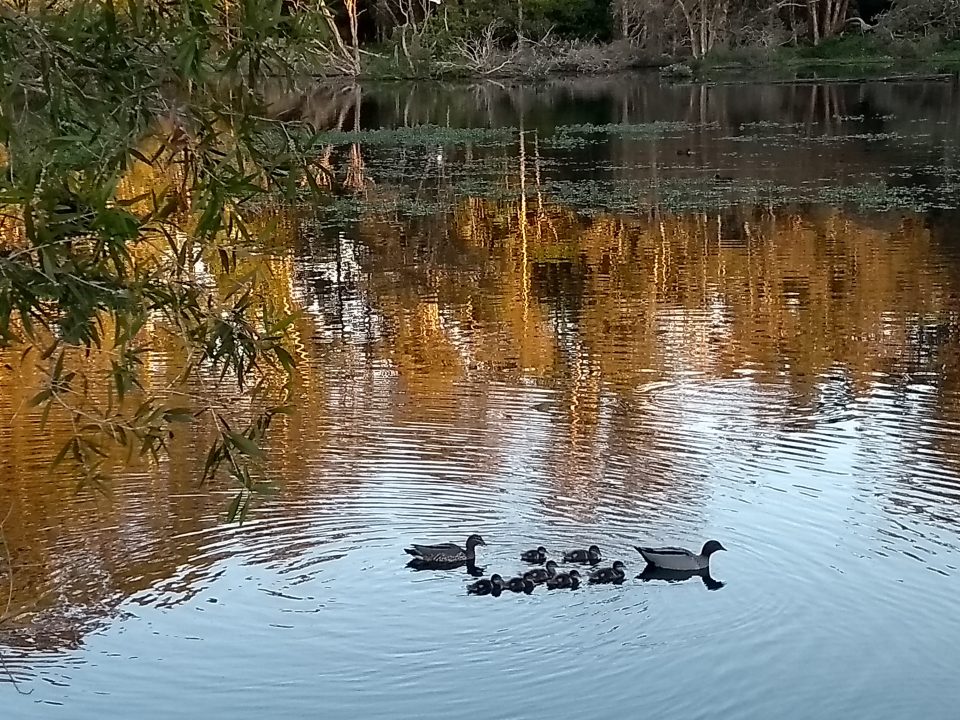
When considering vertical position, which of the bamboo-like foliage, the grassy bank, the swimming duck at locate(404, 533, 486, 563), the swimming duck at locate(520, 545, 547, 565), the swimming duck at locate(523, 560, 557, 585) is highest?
the grassy bank

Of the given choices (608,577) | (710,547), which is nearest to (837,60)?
(710,547)

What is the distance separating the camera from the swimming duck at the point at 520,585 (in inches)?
276

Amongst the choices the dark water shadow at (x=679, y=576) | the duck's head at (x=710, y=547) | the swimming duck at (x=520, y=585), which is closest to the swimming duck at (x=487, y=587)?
the swimming duck at (x=520, y=585)

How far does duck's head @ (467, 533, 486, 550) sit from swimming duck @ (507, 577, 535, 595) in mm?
371

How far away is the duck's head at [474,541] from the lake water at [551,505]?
9 centimetres

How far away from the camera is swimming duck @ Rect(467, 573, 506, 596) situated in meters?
7.00

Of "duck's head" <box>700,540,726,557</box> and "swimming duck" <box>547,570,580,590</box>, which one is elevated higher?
"duck's head" <box>700,540,726,557</box>

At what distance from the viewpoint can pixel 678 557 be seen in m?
7.07

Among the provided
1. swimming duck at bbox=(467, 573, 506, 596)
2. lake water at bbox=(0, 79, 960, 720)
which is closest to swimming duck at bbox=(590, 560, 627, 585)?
lake water at bbox=(0, 79, 960, 720)

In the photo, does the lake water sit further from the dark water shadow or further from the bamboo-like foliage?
the bamboo-like foliage

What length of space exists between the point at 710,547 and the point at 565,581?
2.68 feet

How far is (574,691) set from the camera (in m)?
6.16

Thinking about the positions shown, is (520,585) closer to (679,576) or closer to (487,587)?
(487,587)

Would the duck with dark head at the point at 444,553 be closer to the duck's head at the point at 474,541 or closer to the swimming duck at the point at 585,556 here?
the duck's head at the point at 474,541
